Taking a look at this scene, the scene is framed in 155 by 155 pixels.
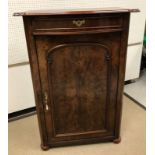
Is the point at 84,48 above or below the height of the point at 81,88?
above

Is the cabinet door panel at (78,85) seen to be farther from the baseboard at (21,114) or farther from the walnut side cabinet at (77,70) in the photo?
the baseboard at (21,114)

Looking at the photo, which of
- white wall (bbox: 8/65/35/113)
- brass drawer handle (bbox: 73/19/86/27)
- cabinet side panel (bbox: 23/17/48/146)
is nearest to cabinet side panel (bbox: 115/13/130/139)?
brass drawer handle (bbox: 73/19/86/27)

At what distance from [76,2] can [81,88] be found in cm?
73

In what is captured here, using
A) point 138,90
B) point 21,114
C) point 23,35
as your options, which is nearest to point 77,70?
point 23,35

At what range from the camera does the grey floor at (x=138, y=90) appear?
1.85 meters

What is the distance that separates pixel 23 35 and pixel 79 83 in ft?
1.99

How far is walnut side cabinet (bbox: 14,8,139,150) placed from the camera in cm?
90

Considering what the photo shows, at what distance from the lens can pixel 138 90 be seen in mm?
2016

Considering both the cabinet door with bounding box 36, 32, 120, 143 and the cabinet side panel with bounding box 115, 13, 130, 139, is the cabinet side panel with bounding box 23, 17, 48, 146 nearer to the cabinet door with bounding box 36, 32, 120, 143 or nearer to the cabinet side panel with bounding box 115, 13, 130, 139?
the cabinet door with bounding box 36, 32, 120, 143

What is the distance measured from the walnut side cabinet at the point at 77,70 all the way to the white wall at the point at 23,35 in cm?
46

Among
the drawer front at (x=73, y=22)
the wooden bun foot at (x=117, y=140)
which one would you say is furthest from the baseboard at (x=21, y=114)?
the drawer front at (x=73, y=22)
